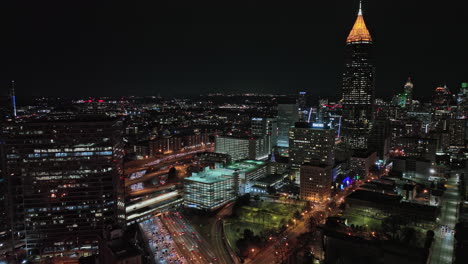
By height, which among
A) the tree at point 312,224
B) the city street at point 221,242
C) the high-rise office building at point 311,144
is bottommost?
the city street at point 221,242

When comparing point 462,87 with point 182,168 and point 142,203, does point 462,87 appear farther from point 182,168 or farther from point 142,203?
point 142,203

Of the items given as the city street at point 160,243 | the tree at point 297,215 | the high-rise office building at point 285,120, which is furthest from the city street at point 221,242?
the high-rise office building at point 285,120

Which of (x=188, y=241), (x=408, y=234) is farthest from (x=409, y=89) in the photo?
(x=188, y=241)

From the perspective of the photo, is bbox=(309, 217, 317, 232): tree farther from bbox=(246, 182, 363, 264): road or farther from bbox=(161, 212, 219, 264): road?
bbox=(161, 212, 219, 264): road

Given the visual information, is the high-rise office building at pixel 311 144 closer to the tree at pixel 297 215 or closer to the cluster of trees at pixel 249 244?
the tree at pixel 297 215

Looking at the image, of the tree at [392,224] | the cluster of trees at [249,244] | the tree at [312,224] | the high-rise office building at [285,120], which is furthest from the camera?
the high-rise office building at [285,120]

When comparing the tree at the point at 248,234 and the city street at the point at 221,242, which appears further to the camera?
the tree at the point at 248,234

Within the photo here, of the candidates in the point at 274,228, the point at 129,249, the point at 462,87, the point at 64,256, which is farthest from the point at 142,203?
the point at 462,87
